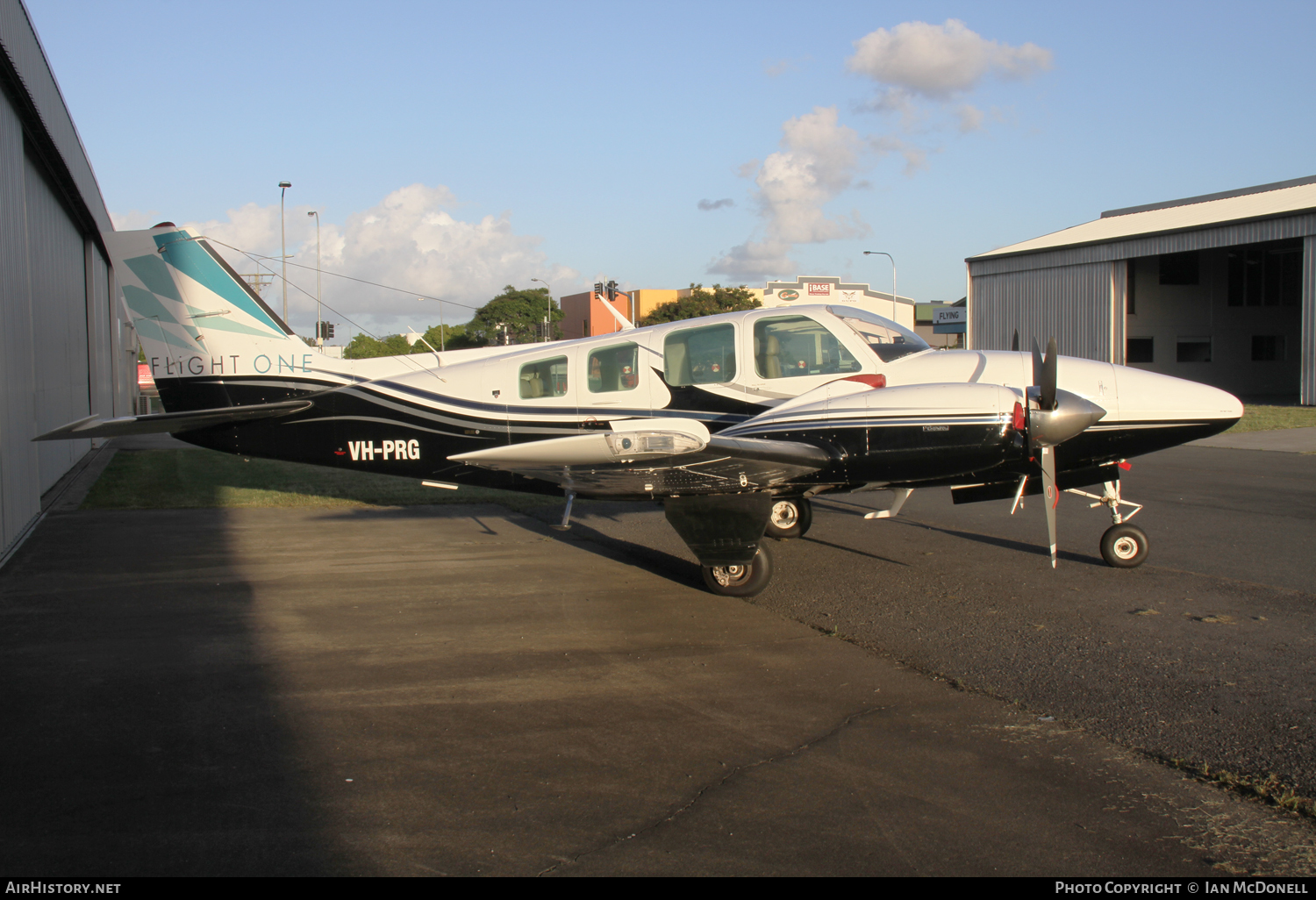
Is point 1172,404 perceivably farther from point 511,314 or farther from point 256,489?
point 511,314

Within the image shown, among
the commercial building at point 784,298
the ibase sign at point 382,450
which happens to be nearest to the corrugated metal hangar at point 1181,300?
the commercial building at point 784,298

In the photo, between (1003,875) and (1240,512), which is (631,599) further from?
(1240,512)

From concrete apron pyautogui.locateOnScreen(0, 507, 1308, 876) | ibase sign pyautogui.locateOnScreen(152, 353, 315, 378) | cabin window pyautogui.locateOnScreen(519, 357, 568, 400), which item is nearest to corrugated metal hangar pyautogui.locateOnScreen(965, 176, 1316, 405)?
cabin window pyautogui.locateOnScreen(519, 357, 568, 400)

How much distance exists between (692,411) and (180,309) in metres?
5.80

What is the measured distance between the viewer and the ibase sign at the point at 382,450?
8.99 m

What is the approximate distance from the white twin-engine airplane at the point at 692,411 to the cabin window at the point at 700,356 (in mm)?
19

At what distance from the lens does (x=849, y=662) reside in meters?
5.83

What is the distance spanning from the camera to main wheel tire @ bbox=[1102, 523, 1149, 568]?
8.05 meters

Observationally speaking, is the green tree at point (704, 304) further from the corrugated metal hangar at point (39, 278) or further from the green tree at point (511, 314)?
the corrugated metal hangar at point (39, 278)

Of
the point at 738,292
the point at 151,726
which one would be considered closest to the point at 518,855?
the point at 151,726

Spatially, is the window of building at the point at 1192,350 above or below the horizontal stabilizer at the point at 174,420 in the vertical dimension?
above

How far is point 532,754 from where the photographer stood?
14.6ft

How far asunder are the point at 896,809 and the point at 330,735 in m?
2.98

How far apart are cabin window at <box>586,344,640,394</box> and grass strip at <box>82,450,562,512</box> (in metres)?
3.39
